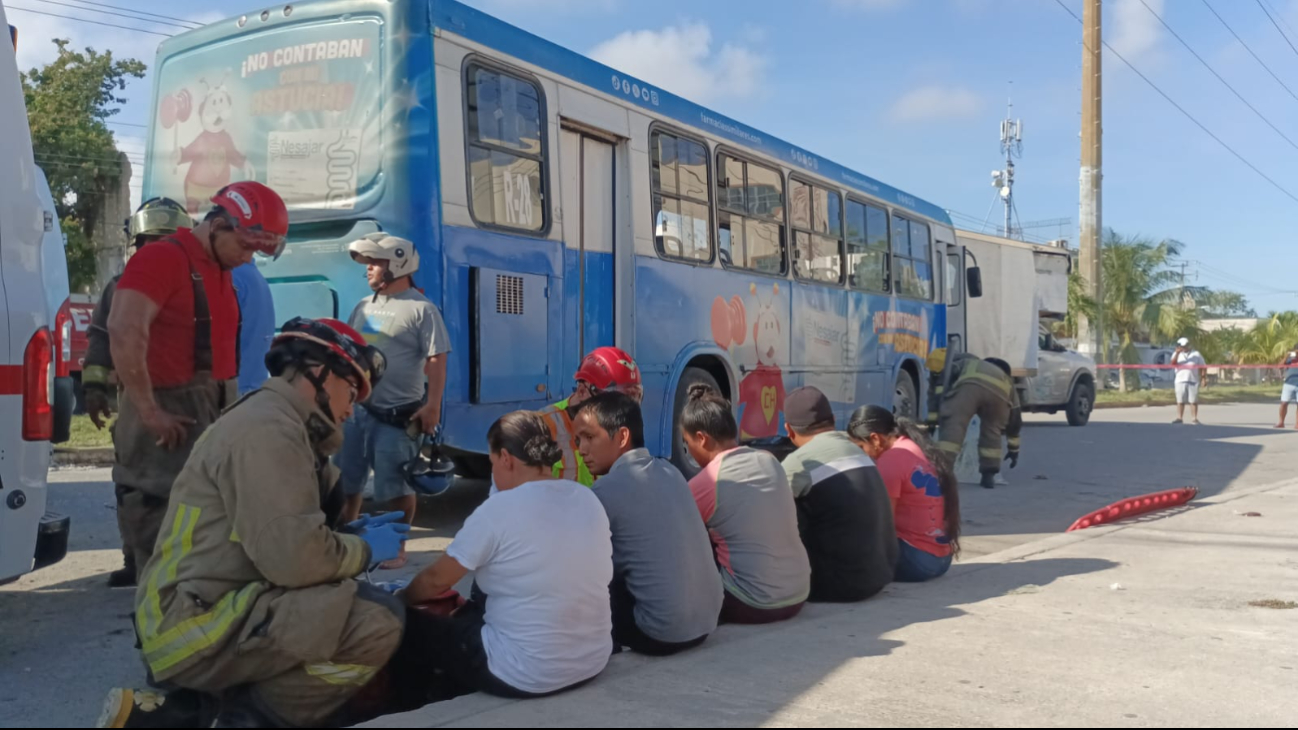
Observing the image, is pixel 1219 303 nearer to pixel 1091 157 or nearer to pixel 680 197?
pixel 1091 157

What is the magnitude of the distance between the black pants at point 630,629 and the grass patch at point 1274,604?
10.2 ft

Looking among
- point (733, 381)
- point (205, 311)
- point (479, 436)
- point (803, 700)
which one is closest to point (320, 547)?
point (803, 700)

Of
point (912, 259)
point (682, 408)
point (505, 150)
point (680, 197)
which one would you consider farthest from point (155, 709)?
point (912, 259)

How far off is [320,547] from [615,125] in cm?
576

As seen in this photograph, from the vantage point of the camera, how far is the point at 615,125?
27.2ft

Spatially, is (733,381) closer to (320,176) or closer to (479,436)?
(479,436)

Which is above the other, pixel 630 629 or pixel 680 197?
pixel 680 197

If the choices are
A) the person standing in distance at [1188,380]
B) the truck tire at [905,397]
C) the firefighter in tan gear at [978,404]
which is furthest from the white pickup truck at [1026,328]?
the firefighter in tan gear at [978,404]

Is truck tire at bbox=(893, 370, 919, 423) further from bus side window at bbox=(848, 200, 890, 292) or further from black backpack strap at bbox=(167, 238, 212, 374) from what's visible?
black backpack strap at bbox=(167, 238, 212, 374)

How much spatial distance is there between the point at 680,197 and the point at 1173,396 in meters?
27.5

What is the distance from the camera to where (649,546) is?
398 centimetres

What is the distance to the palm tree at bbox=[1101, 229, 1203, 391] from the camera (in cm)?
3650

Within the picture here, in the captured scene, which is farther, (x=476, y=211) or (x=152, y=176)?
(x=152, y=176)

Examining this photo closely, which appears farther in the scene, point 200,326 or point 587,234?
point 587,234
